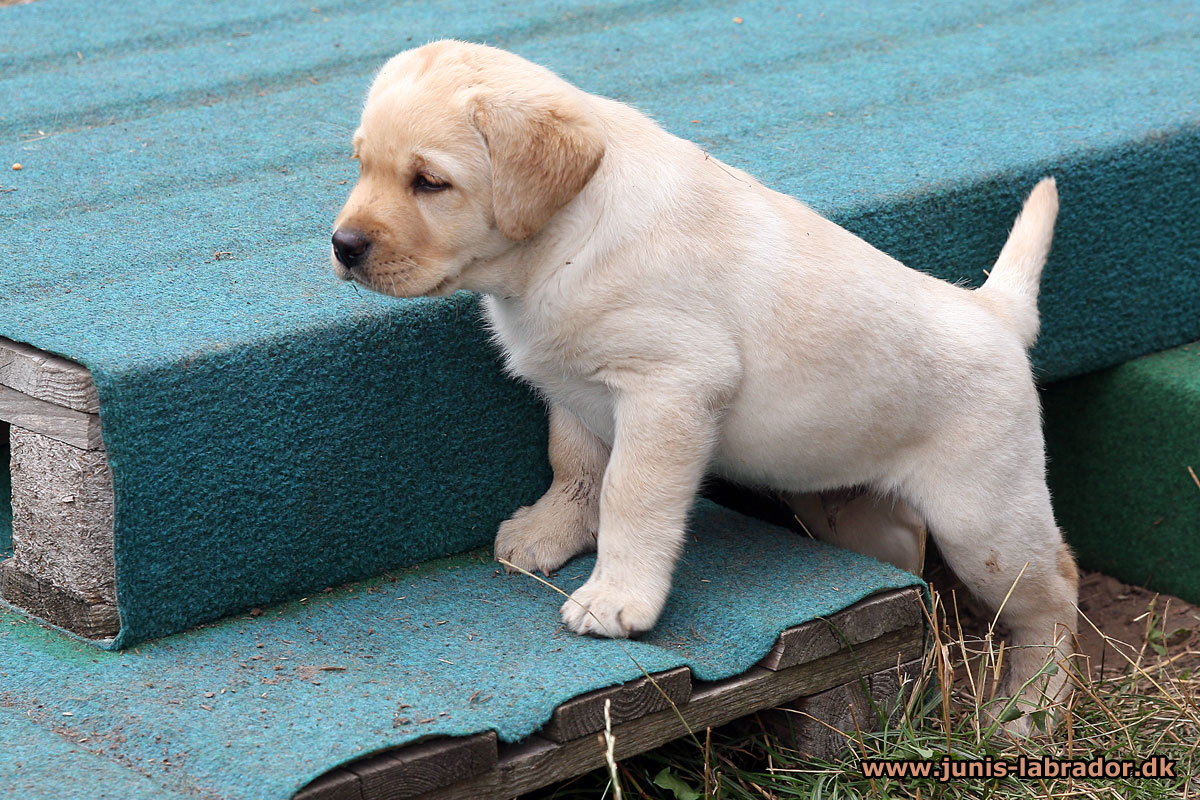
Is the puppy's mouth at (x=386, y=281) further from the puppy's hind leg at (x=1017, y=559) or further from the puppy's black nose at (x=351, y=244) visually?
the puppy's hind leg at (x=1017, y=559)

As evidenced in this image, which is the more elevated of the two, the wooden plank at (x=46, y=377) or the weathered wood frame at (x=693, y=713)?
the wooden plank at (x=46, y=377)

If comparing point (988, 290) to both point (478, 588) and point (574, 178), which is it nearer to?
point (574, 178)

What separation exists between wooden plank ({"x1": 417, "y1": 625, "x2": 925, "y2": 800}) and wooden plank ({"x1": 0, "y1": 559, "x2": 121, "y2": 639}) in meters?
0.92

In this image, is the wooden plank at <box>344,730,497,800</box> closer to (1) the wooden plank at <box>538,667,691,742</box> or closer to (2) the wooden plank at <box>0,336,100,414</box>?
(1) the wooden plank at <box>538,667,691,742</box>

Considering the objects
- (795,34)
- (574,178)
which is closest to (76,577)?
(574,178)

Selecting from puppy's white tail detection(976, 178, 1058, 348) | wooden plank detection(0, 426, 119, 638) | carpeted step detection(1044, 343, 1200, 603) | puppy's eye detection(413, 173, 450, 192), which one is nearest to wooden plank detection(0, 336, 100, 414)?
wooden plank detection(0, 426, 119, 638)

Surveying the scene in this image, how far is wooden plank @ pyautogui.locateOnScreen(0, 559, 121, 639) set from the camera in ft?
9.74

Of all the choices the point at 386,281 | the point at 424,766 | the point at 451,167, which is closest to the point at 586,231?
the point at 451,167

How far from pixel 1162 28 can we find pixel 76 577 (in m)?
5.00

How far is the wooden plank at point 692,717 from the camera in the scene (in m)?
2.63

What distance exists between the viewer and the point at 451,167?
272 cm

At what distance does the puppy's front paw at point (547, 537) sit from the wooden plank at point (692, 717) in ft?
2.00

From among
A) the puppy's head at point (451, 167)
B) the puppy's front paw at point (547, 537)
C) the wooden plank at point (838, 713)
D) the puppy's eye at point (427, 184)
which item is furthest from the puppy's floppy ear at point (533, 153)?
the wooden plank at point (838, 713)

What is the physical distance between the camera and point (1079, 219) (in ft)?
13.9
